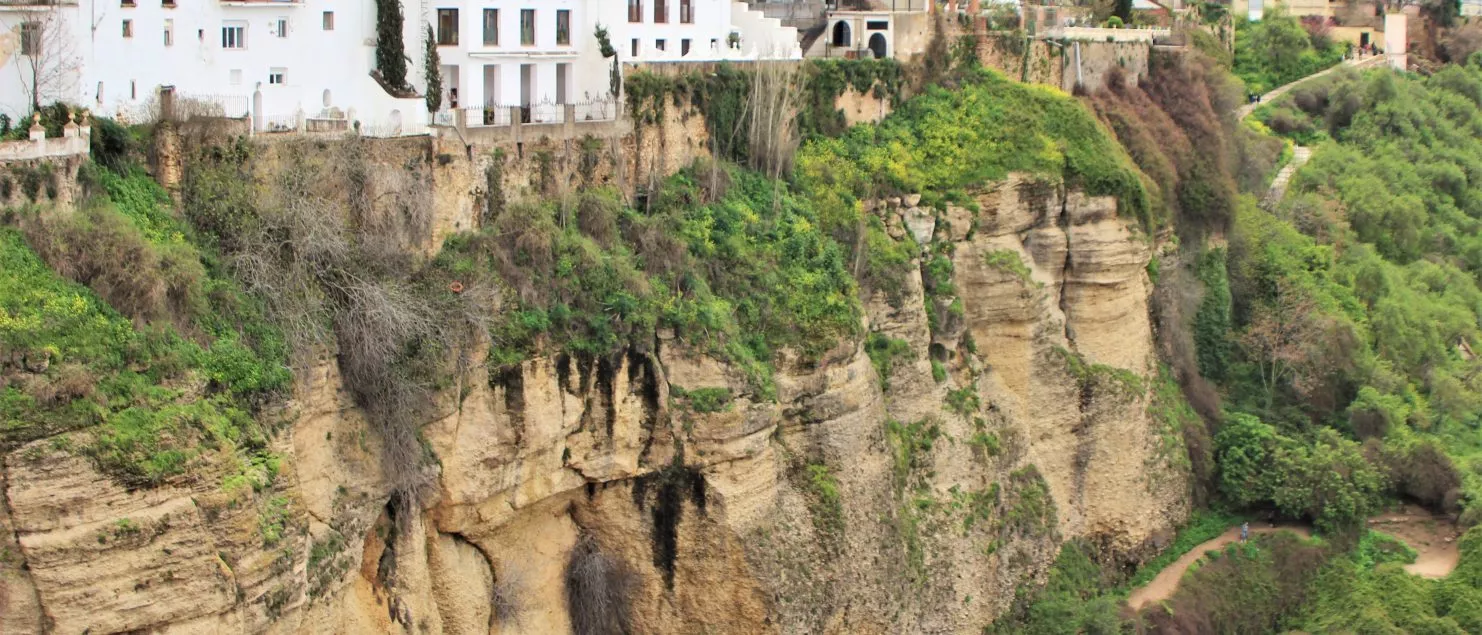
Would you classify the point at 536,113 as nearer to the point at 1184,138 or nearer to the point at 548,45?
the point at 548,45

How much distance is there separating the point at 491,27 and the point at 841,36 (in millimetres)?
13536

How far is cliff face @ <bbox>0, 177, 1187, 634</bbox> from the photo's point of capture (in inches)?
1235

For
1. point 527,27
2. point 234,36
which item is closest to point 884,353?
point 527,27

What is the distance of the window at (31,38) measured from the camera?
34125 millimetres

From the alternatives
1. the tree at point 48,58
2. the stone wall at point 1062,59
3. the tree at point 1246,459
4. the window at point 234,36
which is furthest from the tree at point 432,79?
the tree at point 1246,459

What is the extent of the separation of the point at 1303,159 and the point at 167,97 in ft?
145

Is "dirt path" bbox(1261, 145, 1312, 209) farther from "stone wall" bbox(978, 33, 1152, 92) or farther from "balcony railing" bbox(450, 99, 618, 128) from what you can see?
"balcony railing" bbox(450, 99, 618, 128)

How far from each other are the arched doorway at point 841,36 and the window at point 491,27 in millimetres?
13110

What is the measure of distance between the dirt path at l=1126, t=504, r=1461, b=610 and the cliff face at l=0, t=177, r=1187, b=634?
102cm

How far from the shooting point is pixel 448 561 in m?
38.3

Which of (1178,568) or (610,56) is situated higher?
(610,56)

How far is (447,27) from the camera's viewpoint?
42.1m

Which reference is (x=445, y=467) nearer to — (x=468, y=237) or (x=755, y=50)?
(x=468, y=237)

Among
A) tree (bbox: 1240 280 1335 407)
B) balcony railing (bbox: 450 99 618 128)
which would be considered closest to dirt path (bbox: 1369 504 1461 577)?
tree (bbox: 1240 280 1335 407)
